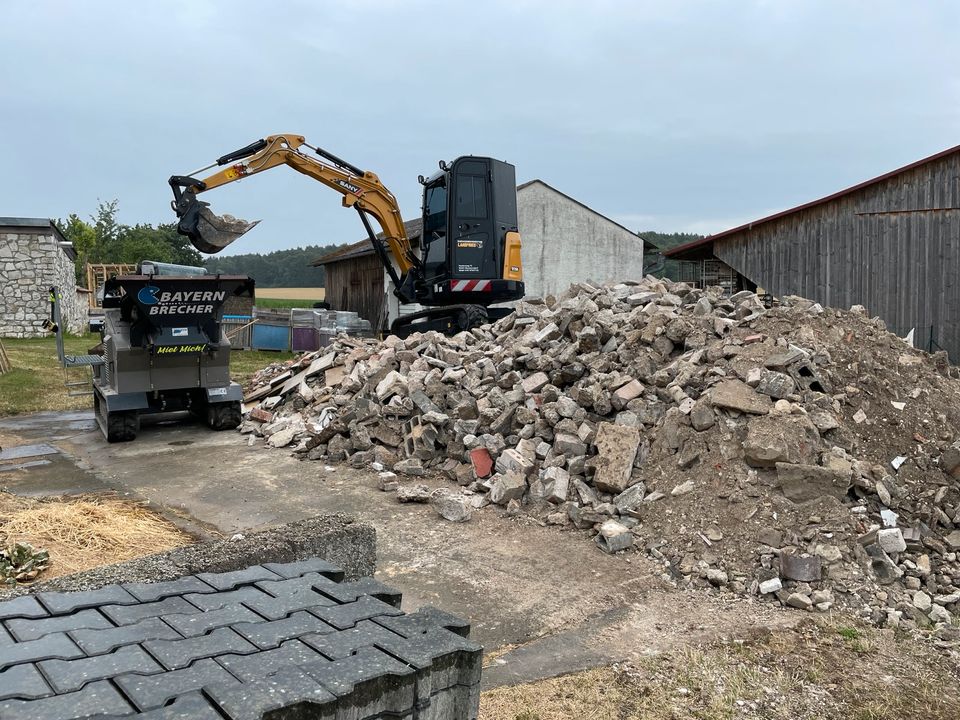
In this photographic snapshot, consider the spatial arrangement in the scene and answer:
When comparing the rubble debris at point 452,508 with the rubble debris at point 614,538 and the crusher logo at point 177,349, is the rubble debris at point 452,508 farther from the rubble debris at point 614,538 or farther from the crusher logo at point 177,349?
the crusher logo at point 177,349

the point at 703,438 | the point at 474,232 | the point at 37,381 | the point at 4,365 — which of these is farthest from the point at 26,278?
the point at 703,438

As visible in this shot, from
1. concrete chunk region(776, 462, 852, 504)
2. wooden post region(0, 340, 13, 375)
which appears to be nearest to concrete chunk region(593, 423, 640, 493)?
concrete chunk region(776, 462, 852, 504)

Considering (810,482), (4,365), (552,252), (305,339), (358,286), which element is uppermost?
(552,252)

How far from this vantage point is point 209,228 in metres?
12.0

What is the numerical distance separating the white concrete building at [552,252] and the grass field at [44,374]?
19.7ft

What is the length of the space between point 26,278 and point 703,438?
2517 centimetres

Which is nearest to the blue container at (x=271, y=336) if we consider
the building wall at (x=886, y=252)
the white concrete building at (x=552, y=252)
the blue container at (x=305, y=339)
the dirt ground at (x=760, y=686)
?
the blue container at (x=305, y=339)

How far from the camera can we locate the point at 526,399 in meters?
8.00

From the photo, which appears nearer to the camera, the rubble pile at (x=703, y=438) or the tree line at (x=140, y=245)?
the rubble pile at (x=703, y=438)

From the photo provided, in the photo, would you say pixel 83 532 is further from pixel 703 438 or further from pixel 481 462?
pixel 703 438

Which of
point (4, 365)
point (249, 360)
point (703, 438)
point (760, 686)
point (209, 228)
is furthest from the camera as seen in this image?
point (249, 360)

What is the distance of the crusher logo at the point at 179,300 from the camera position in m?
9.29

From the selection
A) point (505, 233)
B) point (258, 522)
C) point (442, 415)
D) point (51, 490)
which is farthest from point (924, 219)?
point (51, 490)

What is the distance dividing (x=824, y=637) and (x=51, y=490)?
7.25 meters
